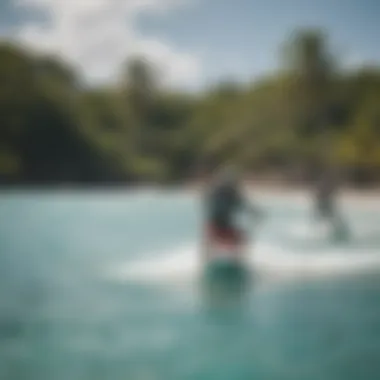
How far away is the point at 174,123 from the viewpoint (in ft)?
6.01

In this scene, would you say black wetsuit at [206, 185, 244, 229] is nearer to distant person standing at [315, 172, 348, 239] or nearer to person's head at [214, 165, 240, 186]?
Answer: person's head at [214, 165, 240, 186]

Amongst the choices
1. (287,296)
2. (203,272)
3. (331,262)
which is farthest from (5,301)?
(331,262)

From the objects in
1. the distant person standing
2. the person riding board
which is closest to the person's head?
the person riding board

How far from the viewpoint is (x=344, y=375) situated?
5.84 ft

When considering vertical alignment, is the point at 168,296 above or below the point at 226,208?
below

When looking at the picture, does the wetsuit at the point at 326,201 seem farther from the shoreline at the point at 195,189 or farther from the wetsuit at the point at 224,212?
the wetsuit at the point at 224,212

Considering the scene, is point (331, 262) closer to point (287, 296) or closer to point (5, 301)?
point (287, 296)

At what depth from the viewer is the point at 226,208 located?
183 centimetres

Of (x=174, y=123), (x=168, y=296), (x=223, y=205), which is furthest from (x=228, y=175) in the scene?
(x=168, y=296)

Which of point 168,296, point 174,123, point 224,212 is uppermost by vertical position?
point 174,123

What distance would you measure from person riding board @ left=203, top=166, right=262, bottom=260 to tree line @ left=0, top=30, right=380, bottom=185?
5 cm

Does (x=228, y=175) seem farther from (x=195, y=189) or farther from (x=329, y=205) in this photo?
(x=329, y=205)

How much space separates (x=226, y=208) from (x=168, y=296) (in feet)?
1.00

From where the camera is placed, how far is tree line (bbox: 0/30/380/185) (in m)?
1.83
